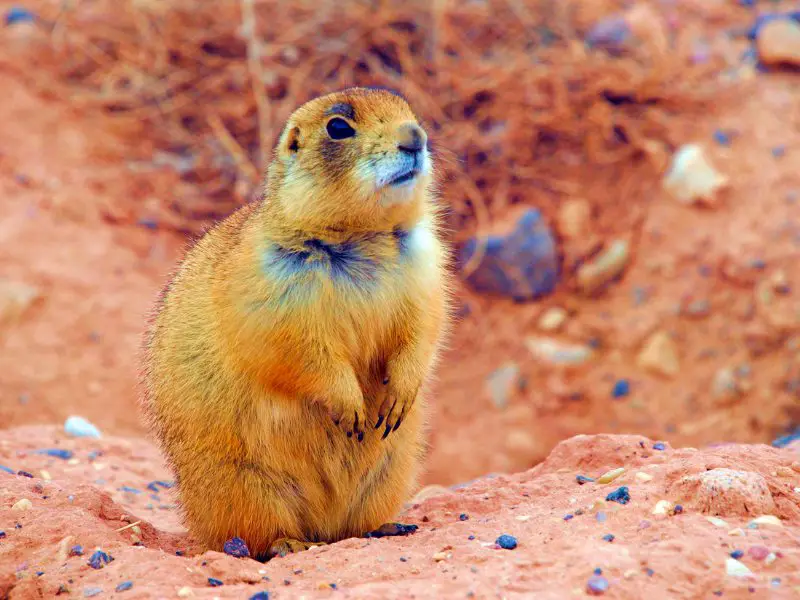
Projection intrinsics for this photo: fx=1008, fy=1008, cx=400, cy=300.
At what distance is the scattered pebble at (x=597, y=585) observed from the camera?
284 centimetres

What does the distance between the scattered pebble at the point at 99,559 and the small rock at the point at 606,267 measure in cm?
554

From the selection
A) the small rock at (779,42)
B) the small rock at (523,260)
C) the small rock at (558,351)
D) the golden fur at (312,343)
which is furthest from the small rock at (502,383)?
the golden fur at (312,343)

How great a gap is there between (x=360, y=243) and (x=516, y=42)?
243 inches

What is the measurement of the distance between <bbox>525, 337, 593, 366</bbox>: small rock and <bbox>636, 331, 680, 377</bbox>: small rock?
1.44 feet

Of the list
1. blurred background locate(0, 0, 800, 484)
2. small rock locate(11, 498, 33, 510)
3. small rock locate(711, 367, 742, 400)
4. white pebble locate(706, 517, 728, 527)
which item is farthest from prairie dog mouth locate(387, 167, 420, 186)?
small rock locate(711, 367, 742, 400)

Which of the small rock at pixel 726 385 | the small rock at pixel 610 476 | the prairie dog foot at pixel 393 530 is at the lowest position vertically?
the small rock at pixel 726 385

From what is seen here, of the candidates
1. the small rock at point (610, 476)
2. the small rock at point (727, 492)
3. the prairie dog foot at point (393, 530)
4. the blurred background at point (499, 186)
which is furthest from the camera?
the blurred background at point (499, 186)

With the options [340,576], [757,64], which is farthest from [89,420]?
[757,64]

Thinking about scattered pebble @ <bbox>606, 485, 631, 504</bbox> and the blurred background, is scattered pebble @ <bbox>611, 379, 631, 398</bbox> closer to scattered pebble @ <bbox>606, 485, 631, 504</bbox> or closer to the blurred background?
the blurred background

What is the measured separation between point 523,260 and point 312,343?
475 centimetres

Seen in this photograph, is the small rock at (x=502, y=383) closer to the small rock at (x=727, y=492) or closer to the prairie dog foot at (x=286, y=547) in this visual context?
the prairie dog foot at (x=286, y=547)

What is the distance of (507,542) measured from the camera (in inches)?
133

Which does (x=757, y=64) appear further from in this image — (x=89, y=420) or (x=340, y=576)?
(x=340, y=576)

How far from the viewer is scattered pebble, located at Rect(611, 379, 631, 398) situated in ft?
24.9
